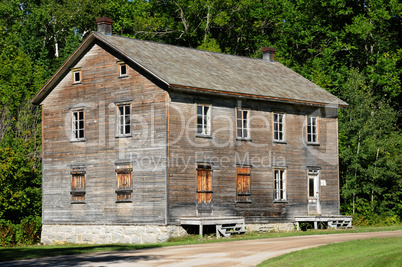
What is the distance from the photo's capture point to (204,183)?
34.6 m

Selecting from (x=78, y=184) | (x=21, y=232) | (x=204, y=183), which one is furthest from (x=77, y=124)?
(x=204, y=183)

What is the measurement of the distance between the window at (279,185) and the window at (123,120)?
8929mm

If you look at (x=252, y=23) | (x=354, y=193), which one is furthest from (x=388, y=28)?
(x=354, y=193)

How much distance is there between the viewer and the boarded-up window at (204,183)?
34312 mm

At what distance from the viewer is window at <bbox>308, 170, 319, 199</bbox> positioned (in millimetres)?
40344

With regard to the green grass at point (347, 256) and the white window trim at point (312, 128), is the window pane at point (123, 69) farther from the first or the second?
the green grass at point (347, 256)

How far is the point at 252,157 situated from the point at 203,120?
13.3 ft

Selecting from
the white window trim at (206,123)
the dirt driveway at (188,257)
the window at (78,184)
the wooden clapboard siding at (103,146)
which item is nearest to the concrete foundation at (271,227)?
the white window trim at (206,123)

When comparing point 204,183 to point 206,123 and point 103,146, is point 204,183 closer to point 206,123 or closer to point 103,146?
point 206,123

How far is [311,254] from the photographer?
22328mm

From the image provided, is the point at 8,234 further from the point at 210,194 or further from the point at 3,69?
the point at 3,69

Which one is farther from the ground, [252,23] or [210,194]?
[252,23]

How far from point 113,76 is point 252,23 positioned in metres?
31.0

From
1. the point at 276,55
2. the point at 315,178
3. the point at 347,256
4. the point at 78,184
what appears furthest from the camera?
the point at 276,55
